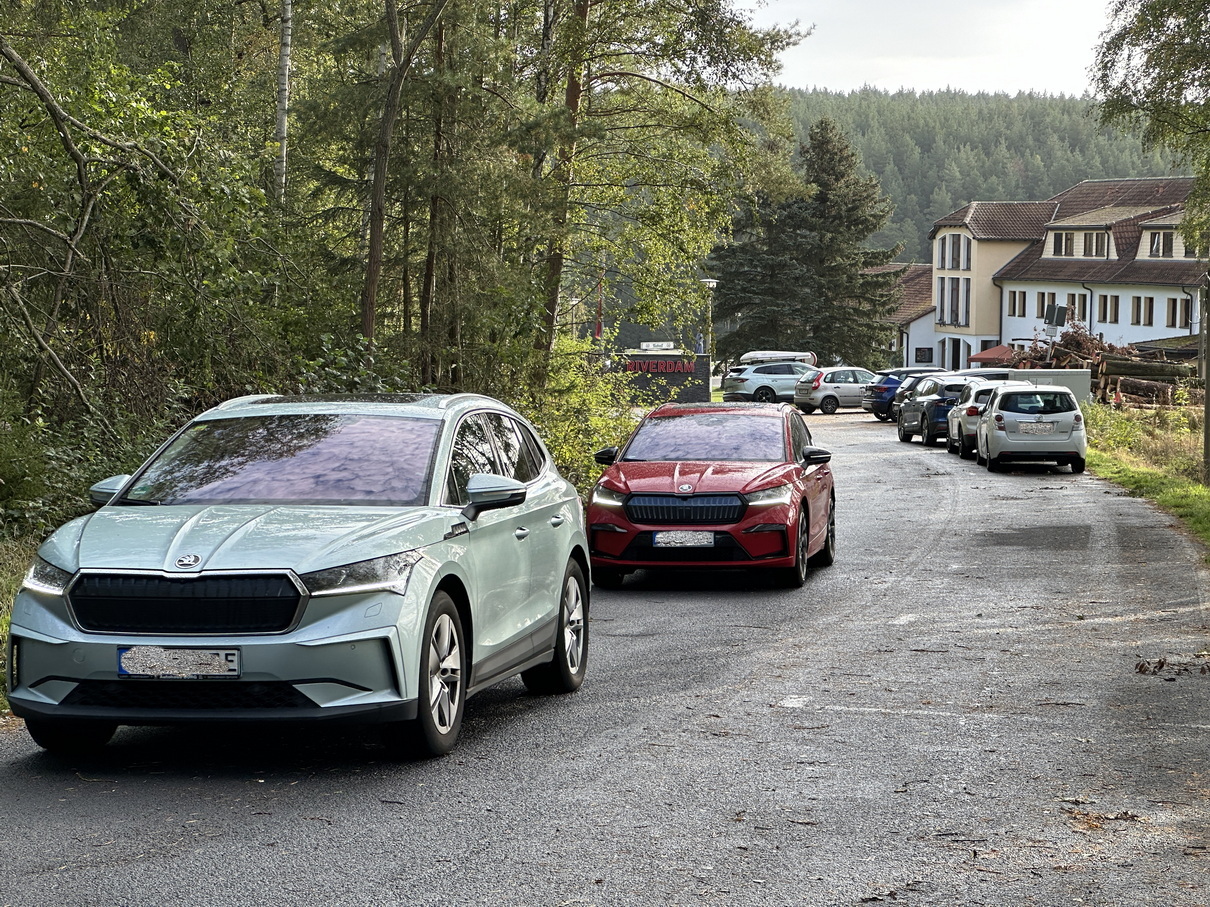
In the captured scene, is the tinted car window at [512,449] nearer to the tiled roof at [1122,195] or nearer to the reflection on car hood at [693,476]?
the reflection on car hood at [693,476]

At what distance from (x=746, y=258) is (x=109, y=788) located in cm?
7177

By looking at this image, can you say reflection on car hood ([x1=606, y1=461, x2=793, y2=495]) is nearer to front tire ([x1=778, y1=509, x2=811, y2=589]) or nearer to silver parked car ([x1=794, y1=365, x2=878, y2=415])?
front tire ([x1=778, y1=509, x2=811, y2=589])

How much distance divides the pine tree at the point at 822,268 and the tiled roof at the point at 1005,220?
2051 cm

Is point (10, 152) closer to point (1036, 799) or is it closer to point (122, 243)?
point (122, 243)

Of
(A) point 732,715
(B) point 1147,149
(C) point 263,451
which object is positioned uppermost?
(B) point 1147,149

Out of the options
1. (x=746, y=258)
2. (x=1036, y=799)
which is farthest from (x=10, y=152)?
(x=746, y=258)

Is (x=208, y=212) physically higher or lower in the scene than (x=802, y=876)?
higher

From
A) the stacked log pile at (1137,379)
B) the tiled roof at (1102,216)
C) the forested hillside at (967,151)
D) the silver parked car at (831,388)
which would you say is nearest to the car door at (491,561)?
the stacked log pile at (1137,379)

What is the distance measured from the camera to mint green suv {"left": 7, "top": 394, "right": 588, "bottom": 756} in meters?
6.36

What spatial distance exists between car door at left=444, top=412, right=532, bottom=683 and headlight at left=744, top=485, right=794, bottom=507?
17.4ft

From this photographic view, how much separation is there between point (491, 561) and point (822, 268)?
70923mm

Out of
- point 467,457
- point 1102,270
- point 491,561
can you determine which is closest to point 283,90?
point 467,457

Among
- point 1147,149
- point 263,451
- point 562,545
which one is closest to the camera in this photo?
point 263,451

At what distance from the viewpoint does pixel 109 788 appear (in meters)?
6.44
